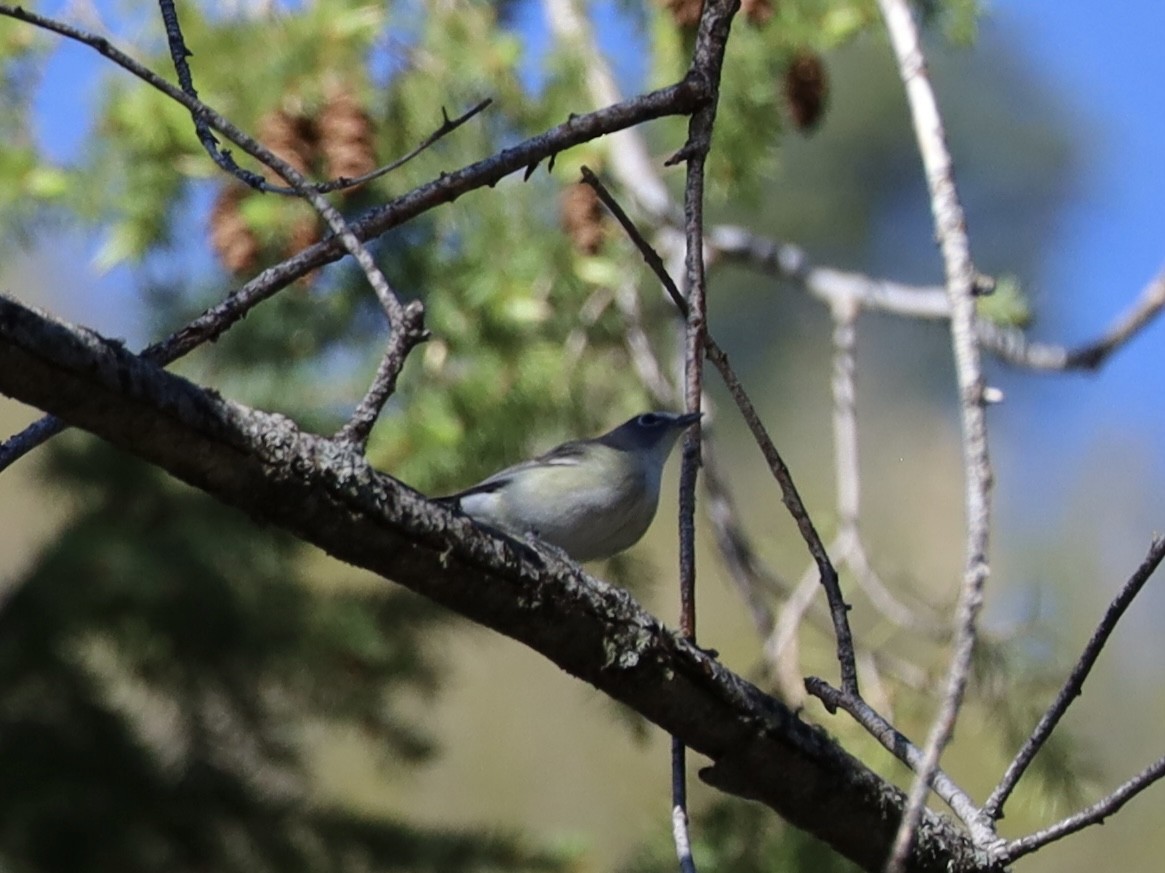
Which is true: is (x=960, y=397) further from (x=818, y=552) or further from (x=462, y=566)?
(x=462, y=566)

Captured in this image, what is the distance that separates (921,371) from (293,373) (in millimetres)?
7680

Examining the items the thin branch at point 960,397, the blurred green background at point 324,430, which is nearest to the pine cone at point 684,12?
the blurred green background at point 324,430

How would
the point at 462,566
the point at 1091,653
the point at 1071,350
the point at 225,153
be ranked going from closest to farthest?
the point at 462,566 < the point at 1091,653 < the point at 225,153 < the point at 1071,350

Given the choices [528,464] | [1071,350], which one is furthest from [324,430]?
[1071,350]

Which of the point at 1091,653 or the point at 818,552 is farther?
the point at 818,552

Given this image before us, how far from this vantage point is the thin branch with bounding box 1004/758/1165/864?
1325 millimetres

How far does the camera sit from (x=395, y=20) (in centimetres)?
334

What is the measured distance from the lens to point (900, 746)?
145 centimetres

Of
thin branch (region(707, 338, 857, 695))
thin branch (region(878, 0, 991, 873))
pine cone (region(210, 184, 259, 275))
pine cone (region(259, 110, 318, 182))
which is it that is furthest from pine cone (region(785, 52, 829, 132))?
thin branch (region(707, 338, 857, 695))

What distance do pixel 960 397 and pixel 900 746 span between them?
34 centimetres

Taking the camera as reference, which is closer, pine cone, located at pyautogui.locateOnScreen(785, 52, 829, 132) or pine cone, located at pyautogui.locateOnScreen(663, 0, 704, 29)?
pine cone, located at pyautogui.locateOnScreen(663, 0, 704, 29)

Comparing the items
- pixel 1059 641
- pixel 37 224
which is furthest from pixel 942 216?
pixel 37 224

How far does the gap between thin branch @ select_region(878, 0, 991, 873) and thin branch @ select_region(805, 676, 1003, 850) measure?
125 mm

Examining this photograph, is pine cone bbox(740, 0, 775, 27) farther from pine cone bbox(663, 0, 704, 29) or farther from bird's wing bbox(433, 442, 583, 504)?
bird's wing bbox(433, 442, 583, 504)
